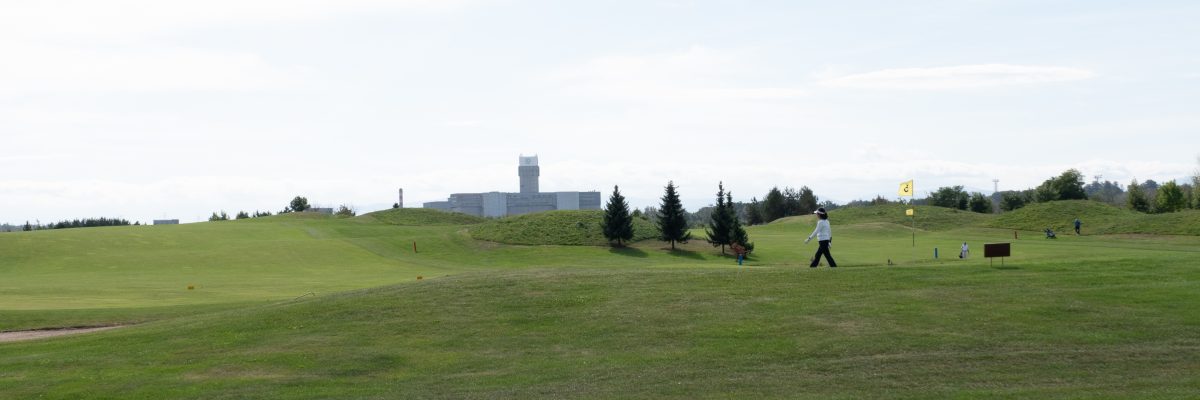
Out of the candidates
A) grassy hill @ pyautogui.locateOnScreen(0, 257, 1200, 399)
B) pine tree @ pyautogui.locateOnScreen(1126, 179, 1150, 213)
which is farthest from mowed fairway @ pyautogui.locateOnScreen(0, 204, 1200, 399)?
pine tree @ pyautogui.locateOnScreen(1126, 179, 1150, 213)

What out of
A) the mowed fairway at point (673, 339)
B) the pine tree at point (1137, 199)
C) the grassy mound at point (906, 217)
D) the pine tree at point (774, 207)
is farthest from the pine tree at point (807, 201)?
the mowed fairway at point (673, 339)

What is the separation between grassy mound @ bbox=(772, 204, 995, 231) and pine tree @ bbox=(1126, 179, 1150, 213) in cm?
2408

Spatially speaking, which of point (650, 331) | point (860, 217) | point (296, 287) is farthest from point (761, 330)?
point (860, 217)

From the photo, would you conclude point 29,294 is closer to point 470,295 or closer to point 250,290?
point 250,290

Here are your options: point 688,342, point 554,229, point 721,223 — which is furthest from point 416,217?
point 688,342

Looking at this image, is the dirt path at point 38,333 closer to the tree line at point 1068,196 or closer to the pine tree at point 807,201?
the tree line at point 1068,196

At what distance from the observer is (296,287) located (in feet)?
149

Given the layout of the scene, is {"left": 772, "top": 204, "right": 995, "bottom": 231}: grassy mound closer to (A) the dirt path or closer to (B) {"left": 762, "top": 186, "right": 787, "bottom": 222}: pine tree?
(B) {"left": 762, "top": 186, "right": 787, "bottom": 222}: pine tree

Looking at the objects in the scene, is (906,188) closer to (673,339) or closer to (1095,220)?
(1095,220)

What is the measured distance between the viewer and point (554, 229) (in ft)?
268

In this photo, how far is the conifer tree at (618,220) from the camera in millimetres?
75312

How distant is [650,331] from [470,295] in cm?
726

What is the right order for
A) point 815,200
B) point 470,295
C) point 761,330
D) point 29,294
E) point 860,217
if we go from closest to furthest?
point 761,330 → point 470,295 → point 29,294 → point 860,217 → point 815,200

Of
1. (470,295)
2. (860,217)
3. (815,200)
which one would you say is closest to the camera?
(470,295)
